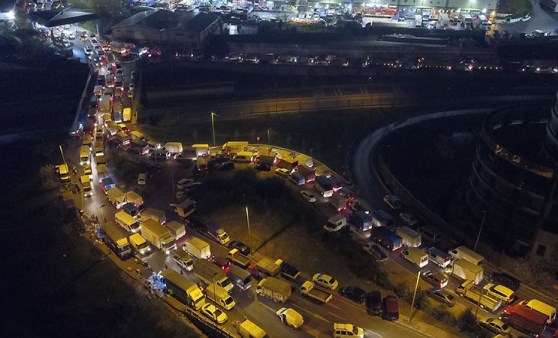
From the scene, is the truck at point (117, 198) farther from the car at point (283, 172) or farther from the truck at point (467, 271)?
the truck at point (467, 271)

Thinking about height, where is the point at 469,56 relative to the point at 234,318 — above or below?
above

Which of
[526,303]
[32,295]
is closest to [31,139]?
[32,295]

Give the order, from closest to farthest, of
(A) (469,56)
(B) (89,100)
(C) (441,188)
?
(C) (441,188) < (B) (89,100) < (A) (469,56)

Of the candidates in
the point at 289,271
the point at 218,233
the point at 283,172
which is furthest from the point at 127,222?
the point at 283,172

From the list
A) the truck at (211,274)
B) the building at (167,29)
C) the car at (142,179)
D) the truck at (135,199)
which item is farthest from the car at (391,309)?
the building at (167,29)

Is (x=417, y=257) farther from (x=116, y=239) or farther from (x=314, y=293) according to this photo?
(x=116, y=239)

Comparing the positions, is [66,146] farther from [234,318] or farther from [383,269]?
[383,269]
